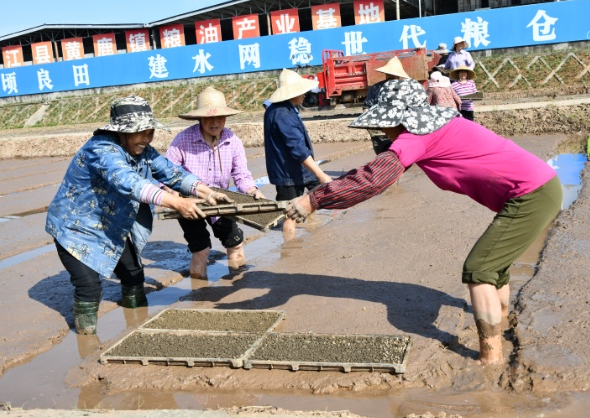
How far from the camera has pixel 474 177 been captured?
3689 millimetres

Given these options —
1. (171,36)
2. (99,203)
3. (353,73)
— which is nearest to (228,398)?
(99,203)

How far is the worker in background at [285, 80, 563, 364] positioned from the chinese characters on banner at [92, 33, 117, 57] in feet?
99.9

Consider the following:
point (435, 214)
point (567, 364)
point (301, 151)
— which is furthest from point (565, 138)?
point (567, 364)

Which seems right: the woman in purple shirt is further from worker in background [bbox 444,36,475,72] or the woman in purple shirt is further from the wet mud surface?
worker in background [bbox 444,36,475,72]

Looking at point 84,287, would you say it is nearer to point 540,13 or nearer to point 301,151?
point 301,151

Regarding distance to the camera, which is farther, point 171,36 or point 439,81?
point 171,36

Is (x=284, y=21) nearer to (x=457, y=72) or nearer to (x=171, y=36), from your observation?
(x=171, y=36)

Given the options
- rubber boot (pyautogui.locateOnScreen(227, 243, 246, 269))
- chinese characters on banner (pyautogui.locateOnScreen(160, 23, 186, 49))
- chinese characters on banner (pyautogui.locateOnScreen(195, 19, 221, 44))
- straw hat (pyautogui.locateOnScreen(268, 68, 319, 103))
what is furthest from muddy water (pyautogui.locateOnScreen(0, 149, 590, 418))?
chinese characters on banner (pyautogui.locateOnScreen(160, 23, 186, 49))

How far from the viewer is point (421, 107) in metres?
3.72

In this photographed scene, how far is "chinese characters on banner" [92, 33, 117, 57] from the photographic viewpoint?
3197 cm

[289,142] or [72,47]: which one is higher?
[72,47]

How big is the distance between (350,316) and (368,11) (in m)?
23.7

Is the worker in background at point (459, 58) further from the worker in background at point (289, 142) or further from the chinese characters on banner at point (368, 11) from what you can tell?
the chinese characters on banner at point (368, 11)

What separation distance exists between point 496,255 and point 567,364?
2.29ft
